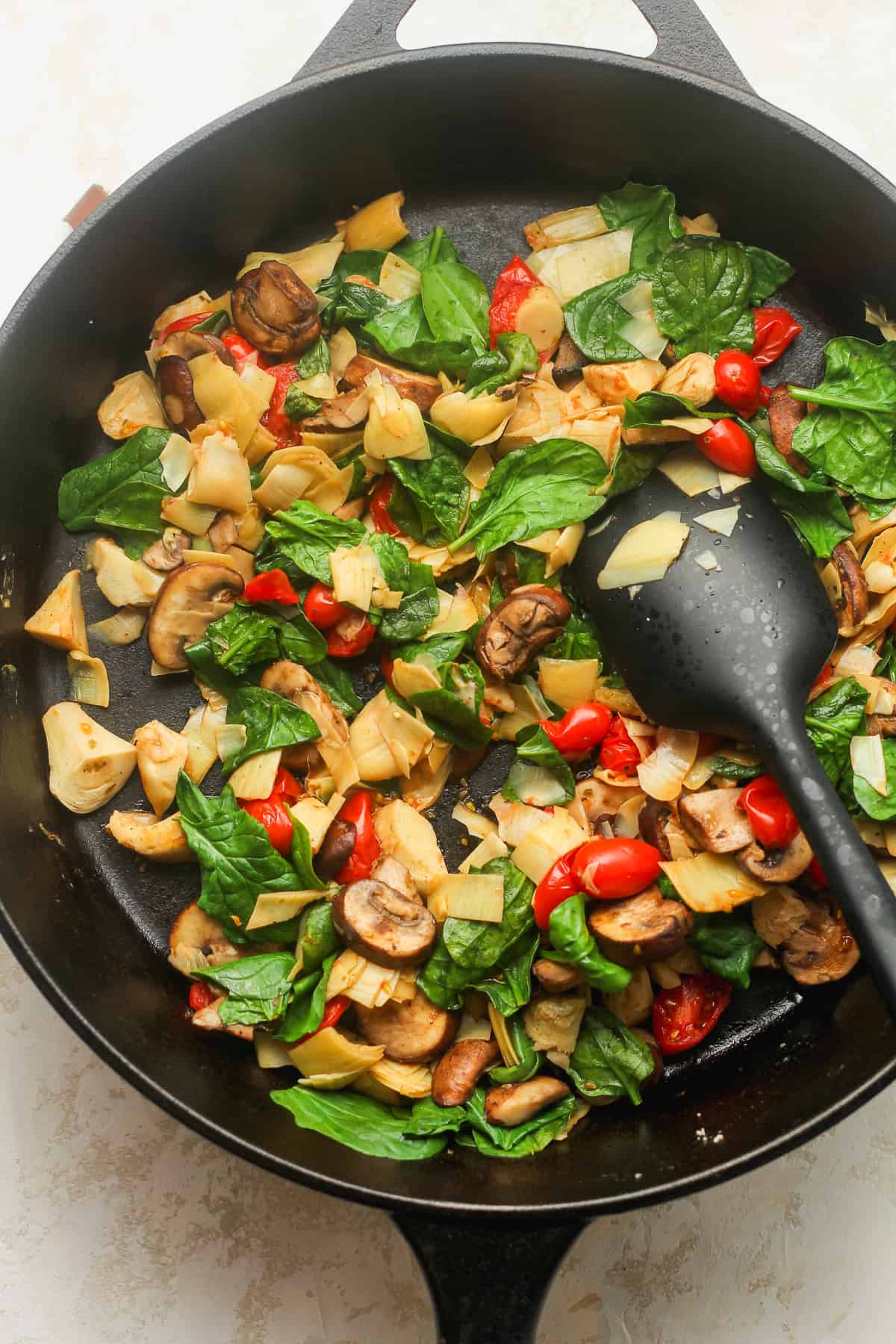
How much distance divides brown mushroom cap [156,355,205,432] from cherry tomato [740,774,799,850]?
1857 millimetres

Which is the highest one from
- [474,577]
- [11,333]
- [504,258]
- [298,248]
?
[11,333]

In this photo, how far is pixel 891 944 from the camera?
2.30 metres

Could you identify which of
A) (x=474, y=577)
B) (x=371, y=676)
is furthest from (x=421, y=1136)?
(x=474, y=577)

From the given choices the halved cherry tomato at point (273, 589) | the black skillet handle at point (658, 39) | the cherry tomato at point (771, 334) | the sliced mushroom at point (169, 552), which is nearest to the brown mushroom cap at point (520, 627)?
the halved cherry tomato at point (273, 589)

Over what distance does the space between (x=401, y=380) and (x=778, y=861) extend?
5.47ft

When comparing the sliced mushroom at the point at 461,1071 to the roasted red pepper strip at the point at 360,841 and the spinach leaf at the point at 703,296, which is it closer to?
the roasted red pepper strip at the point at 360,841

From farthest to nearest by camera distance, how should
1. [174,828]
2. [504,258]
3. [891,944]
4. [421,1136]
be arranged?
[504,258], [174,828], [421,1136], [891,944]

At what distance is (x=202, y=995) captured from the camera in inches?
116

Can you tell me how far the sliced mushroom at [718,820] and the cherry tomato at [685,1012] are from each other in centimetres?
46

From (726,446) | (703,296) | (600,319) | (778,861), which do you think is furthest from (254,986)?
(703,296)

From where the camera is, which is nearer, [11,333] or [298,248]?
[11,333]

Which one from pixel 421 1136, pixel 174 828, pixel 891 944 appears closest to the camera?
pixel 891 944

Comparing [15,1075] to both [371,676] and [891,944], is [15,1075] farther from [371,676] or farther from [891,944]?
[891,944]

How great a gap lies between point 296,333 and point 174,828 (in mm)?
1468
